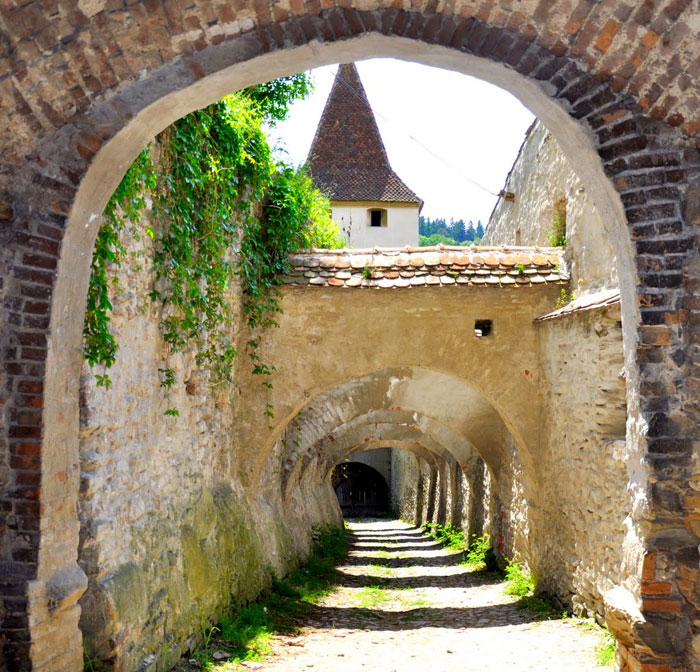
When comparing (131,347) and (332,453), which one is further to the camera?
(332,453)

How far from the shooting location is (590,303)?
6.99 m

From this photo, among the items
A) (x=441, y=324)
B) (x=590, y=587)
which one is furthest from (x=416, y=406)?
(x=590, y=587)

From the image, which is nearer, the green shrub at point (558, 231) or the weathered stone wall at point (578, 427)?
the weathered stone wall at point (578, 427)

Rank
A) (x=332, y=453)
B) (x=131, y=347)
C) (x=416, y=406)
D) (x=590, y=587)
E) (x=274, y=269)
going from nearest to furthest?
(x=131, y=347)
(x=590, y=587)
(x=274, y=269)
(x=416, y=406)
(x=332, y=453)

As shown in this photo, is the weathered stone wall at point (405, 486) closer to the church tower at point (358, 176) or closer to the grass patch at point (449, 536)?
the grass patch at point (449, 536)

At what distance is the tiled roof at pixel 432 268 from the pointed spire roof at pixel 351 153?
1354cm

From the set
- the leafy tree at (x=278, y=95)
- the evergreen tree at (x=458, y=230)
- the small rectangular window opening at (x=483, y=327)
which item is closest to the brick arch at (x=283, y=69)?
the small rectangular window opening at (x=483, y=327)

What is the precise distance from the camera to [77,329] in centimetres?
353

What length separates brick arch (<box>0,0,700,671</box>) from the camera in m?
3.05

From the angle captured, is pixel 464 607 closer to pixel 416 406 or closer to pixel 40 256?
pixel 416 406

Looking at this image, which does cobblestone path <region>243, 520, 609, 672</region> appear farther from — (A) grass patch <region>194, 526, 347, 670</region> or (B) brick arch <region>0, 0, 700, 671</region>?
(B) brick arch <region>0, 0, 700, 671</region>

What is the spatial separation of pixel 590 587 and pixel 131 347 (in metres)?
4.99

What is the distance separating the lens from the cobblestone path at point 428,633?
617cm

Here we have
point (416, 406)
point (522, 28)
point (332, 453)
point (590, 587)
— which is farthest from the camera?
point (332, 453)
